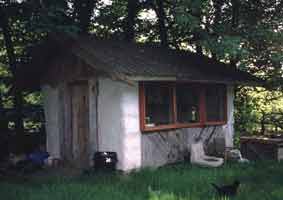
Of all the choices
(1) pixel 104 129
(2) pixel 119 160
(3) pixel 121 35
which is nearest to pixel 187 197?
(2) pixel 119 160

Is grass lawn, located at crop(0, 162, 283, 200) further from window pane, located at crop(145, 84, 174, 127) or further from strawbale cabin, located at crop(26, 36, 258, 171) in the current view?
window pane, located at crop(145, 84, 174, 127)

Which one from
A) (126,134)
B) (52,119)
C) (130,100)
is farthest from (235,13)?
(52,119)

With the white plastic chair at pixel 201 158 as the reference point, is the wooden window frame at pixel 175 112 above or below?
above

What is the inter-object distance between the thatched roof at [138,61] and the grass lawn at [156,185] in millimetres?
2667

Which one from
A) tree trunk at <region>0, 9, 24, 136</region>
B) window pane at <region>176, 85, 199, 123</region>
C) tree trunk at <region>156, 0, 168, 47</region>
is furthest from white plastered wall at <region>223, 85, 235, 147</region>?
tree trunk at <region>0, 9, 24, 136</region>

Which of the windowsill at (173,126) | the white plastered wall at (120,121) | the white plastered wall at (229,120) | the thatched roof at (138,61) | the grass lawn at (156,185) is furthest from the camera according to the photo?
the white plastered wall at (229,120)

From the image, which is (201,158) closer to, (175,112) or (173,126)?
(173,126)

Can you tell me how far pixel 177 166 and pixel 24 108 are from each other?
8.11 meters

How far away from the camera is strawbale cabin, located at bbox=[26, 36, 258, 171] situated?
11516 millimetres

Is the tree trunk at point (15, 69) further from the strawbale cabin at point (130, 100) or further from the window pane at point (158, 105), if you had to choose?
the window pane at point (158, 105)

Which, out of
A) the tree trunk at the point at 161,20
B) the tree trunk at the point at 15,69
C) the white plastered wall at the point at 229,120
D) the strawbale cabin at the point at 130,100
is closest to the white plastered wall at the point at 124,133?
the strawbale cabin at the point at 130,100

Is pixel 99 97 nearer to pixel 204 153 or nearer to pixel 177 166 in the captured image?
pixel 177 166

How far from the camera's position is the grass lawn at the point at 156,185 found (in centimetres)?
838

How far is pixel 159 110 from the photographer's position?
502 inches
